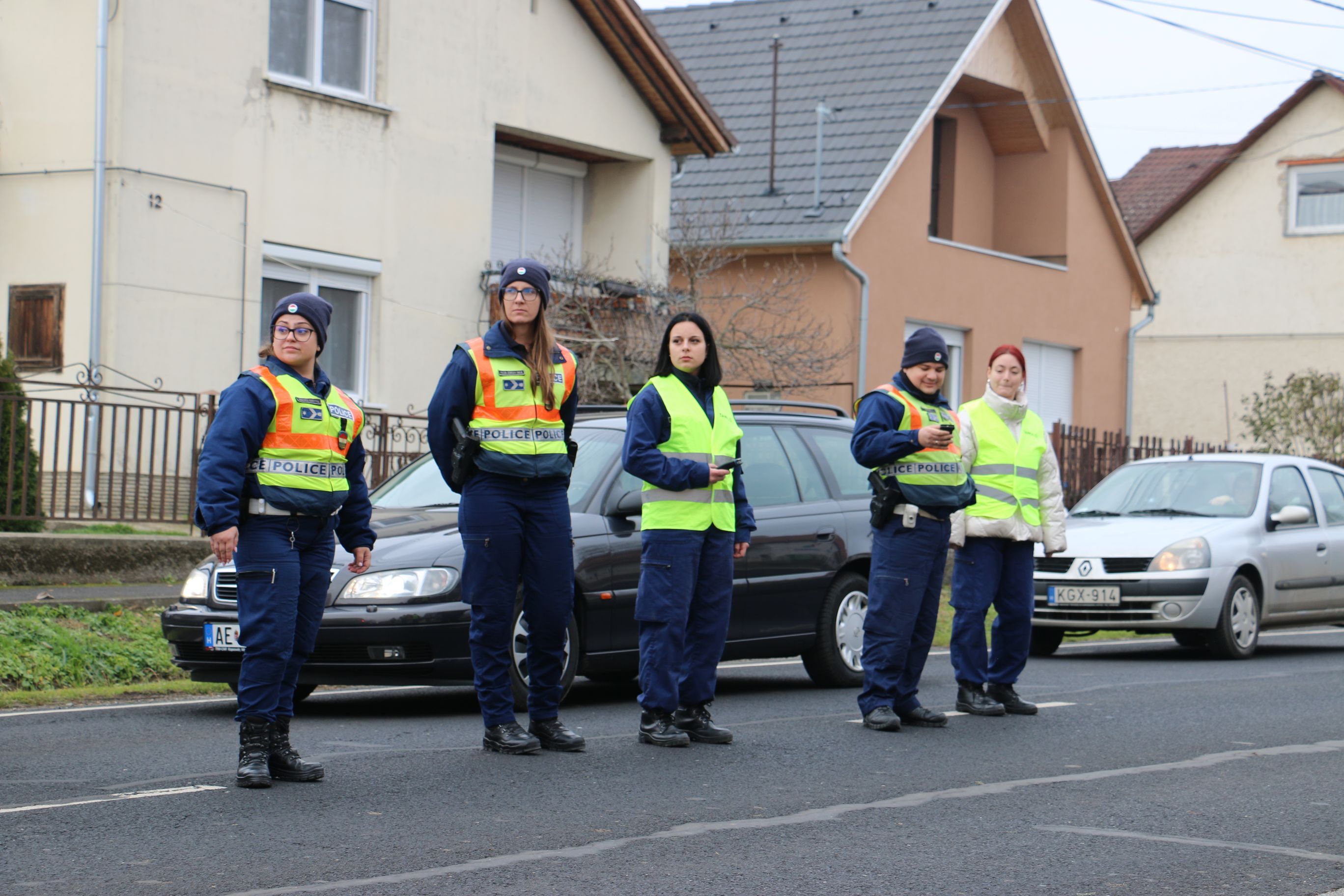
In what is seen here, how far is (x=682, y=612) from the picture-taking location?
7.75 m

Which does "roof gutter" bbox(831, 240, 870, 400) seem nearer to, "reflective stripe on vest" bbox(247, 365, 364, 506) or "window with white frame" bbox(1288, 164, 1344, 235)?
"window with white frame" bbox(1288, 164, 1344, 235)

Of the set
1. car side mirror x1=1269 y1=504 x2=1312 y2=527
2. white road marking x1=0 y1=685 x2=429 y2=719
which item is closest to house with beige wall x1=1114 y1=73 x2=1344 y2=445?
car side mirror x1=1269 y1=504 x2=1312 y2=527

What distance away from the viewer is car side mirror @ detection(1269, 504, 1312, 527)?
1356cm

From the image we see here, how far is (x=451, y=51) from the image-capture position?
63.0 feet

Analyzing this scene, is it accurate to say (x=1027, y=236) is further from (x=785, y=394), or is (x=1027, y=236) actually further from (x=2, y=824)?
(x=2, y=824)

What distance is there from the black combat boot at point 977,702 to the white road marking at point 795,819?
138 centimetres

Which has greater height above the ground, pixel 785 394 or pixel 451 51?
pixel 451 51

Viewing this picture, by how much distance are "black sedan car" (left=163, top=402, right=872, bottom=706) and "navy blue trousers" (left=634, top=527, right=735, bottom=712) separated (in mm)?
A: 1002

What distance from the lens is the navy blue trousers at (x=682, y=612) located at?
775cm

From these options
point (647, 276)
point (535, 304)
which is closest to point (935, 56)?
point (647, 276)

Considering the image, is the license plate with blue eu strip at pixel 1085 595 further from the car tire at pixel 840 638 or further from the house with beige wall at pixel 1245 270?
the house with beige wall at pixel 1245 270

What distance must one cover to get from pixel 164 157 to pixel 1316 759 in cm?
1185

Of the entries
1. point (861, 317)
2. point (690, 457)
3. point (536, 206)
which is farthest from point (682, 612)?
point (861, 317)

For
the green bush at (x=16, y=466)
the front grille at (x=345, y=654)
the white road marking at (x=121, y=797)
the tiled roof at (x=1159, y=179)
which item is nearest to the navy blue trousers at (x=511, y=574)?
the front grille at (x=345, y=654)
